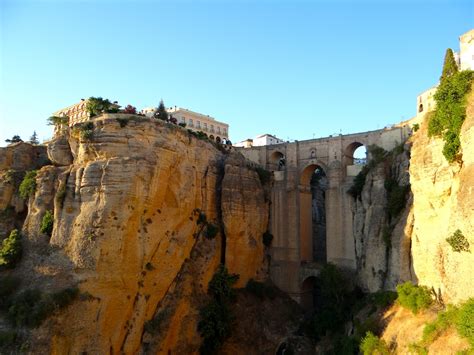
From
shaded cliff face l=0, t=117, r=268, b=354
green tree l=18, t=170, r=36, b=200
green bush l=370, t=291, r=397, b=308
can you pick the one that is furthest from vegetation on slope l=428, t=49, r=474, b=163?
green tree l=18, t=170, r=36, b=200

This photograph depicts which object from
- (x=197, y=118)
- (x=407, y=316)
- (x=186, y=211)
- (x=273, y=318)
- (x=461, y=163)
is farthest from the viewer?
(x=197, y=118)

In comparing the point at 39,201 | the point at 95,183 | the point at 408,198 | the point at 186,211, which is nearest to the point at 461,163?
the point at 408,198

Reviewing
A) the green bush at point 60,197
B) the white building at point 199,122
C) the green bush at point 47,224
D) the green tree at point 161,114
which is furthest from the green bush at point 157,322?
the white building at point 199,122

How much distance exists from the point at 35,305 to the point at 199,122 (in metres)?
37.7

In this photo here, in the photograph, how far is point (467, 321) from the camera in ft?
57.6

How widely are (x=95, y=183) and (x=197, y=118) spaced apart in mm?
31807

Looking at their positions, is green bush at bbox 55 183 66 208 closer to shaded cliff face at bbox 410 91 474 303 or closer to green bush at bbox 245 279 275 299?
green bush at bbox 245 279 275 299

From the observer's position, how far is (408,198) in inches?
1089

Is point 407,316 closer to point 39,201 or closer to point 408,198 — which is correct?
point 408,198

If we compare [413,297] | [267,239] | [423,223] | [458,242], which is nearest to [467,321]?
[458,242]

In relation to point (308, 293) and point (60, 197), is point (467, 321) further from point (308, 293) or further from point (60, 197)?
point (60, 197)

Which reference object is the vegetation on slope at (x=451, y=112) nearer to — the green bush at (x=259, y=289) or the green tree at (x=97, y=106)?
the green bush at (x=259, y=289)

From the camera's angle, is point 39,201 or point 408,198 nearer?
point 408,198

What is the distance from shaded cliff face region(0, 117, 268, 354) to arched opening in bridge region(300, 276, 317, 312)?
7.02 meters
